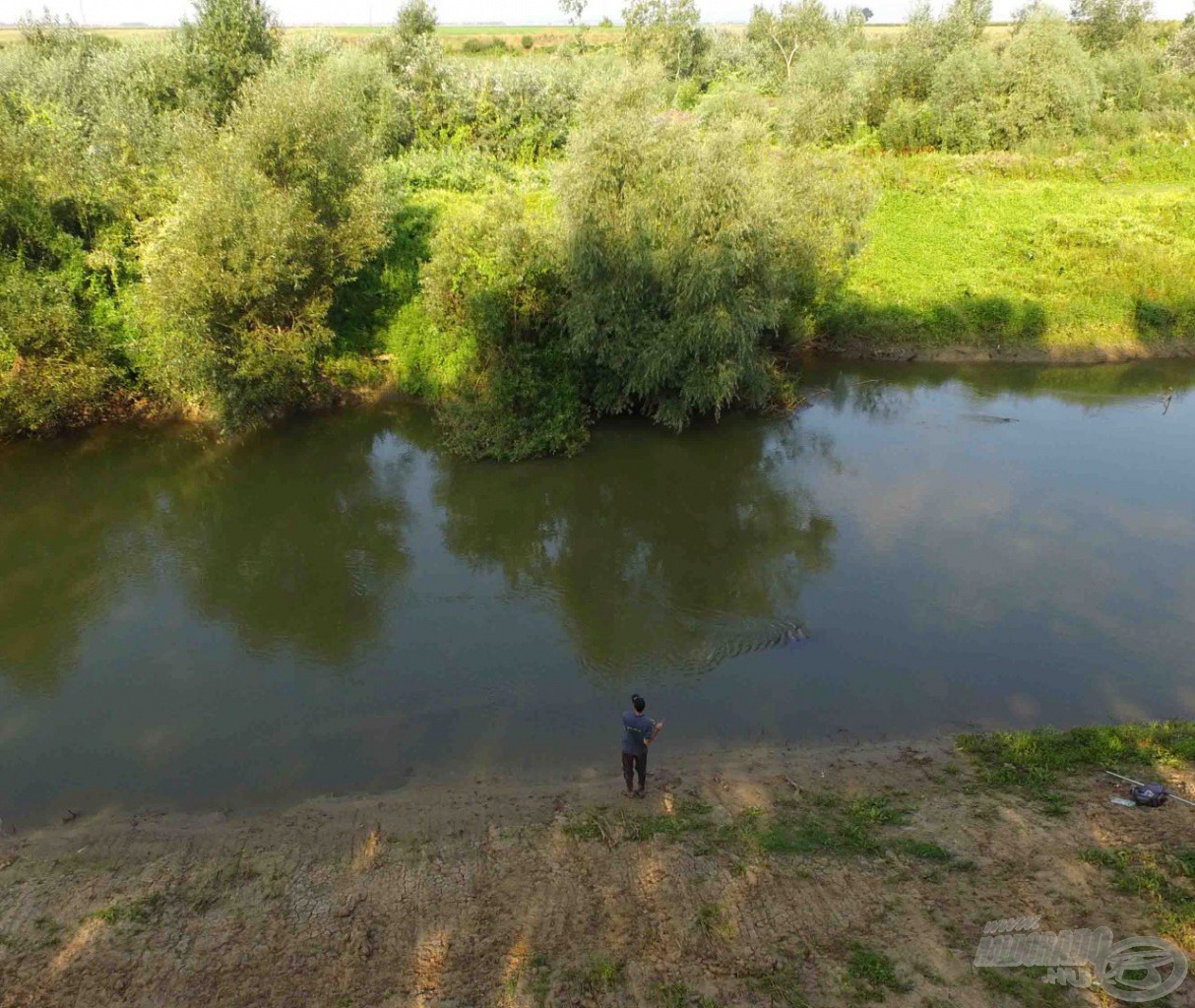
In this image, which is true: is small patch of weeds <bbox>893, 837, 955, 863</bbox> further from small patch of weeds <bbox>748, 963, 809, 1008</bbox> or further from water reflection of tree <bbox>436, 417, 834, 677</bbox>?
water reflection of tree <bbox>436, 417, 834, 677</bbox>

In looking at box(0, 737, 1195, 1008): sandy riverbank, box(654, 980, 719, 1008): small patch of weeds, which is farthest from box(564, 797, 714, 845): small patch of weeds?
box(654, 980, 719, 1008): small patch of weeds

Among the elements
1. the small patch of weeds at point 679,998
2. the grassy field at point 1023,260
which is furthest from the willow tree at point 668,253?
the small patch of weeds at point 679,998

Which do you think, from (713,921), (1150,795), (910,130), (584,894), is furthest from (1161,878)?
(910,130)

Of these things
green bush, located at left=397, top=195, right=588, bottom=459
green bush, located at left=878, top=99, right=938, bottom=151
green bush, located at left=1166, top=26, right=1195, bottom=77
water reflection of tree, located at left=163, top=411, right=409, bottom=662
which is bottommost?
water reflection of tree, located at left=163, top=411, right=409, bottom=662

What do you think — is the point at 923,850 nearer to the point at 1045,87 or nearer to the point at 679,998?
the point at 679,998

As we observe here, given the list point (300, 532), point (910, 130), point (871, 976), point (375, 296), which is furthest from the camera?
point (910, 130)

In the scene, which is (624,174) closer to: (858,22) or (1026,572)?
(1026,572)

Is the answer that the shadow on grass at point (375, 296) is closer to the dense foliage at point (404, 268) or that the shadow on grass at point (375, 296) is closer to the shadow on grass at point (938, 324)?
the dense foliage at point (404, 268)
